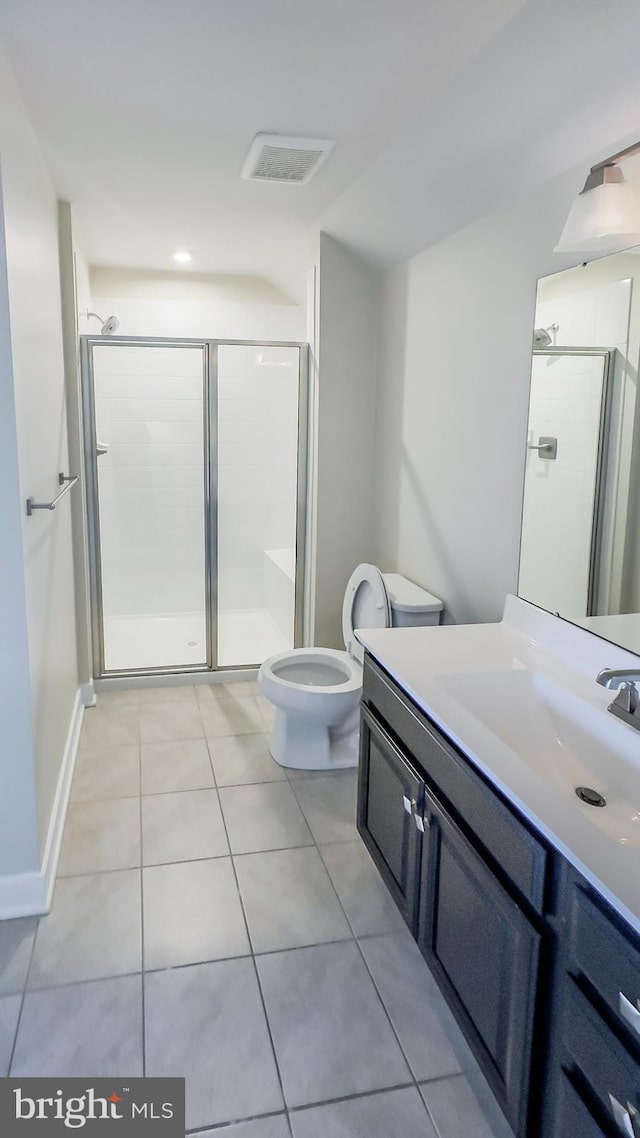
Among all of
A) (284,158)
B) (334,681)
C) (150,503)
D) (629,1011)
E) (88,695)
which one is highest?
(284,158)

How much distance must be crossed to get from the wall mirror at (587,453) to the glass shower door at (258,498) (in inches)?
72.8

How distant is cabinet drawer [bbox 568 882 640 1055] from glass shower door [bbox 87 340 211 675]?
303 centimetres

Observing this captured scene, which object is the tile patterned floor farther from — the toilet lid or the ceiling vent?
the ceiling vent

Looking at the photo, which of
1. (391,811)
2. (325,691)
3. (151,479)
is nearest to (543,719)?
(391,811)

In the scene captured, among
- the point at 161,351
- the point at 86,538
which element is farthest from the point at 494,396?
the point at 86,538

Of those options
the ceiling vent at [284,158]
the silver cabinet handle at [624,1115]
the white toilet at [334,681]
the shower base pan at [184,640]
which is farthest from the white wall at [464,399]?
the silver cabinet handle at [624,1115]

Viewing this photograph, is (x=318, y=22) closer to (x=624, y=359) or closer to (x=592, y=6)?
(x=592, y=6)

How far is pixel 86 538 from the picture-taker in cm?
365

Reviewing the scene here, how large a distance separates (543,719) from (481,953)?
0.54 meters

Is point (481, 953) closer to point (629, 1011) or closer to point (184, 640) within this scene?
point (629, 1011)

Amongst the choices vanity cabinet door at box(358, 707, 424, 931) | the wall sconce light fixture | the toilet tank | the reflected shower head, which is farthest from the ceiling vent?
vanity cabinet door at box(358, 707, 424, 931)

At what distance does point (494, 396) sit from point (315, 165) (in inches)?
40.3

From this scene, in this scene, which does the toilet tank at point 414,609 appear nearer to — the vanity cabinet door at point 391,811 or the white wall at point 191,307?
the vanity cabinet door at point 391,811

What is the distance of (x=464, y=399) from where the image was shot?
262cm
